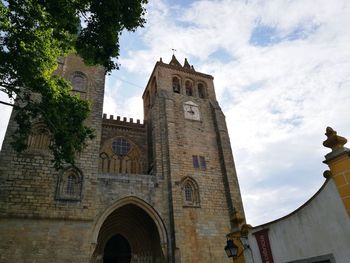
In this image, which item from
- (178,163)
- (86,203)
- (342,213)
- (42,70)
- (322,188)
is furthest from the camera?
(178,163)

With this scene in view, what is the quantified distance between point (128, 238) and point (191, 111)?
8866 millimetres

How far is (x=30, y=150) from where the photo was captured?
1227 cm

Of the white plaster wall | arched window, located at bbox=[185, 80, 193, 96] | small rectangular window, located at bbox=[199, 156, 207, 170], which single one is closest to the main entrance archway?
small rectangular window, located at bbox=[199, 156, 207, 170]

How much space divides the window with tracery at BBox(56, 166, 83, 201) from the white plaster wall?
8.68m

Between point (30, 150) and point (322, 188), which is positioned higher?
point (30, 150)

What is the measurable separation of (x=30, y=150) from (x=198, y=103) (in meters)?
11.0

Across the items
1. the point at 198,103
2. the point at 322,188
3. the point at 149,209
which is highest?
the point at 198,103

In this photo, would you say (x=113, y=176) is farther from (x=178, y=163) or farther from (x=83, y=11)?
(x=83, y=11)

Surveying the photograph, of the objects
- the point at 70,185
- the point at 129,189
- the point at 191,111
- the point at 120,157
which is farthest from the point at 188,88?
the point at 70,185

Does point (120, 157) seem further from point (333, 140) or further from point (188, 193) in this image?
point (333, 140)

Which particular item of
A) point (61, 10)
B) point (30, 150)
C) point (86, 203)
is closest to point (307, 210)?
point (61, 10)

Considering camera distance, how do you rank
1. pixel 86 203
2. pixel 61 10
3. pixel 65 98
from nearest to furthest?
1. pixel 61 10
2. pixel 65 98
3. pixel 86 203

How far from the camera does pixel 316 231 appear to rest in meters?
5.51

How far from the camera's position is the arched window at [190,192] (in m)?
14.3
